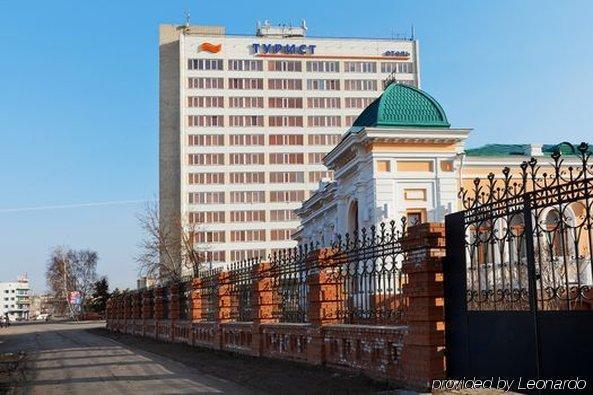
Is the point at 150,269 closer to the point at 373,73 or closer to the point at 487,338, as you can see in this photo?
the point at 487,338

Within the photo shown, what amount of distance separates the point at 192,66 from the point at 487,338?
83298 mm

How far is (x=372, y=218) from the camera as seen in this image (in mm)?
30891

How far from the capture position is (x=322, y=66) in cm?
9131

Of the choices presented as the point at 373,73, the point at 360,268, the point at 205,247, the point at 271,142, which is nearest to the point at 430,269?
the point at 360,268

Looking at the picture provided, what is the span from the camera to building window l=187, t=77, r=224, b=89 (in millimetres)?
87500

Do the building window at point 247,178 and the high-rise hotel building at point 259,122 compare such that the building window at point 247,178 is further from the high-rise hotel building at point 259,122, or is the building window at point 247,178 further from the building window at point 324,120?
the building window at point 324,120

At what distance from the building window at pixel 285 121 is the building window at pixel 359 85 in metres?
8.17

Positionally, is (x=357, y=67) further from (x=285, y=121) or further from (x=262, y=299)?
(x=262, y=299)

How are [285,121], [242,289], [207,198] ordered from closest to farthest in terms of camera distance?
[242,289], [207,198], [285,121]

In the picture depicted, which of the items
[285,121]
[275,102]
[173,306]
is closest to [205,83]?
[275,102]

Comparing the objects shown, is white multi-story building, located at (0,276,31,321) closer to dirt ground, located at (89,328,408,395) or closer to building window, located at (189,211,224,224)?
building window, located at (189,211,224,224)

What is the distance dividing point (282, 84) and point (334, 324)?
79.3 meters

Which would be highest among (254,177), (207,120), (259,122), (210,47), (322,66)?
(210,47)

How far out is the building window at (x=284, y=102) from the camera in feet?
294
